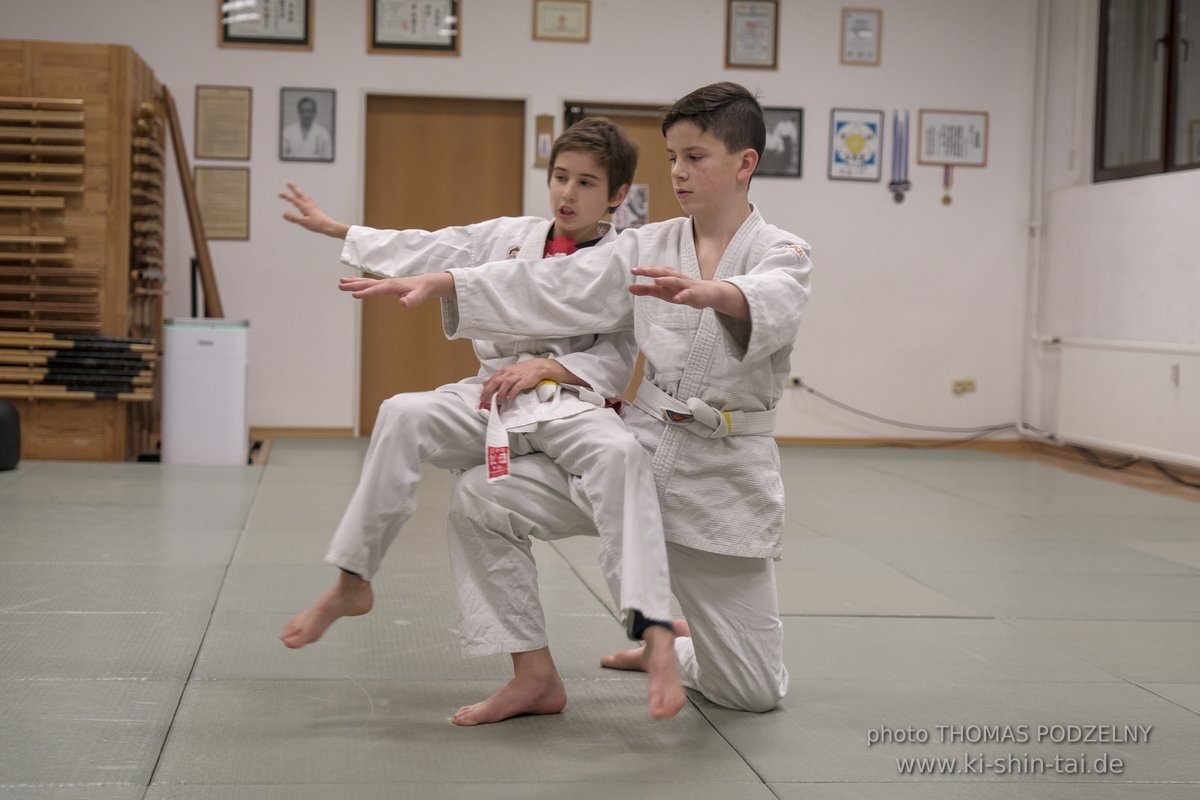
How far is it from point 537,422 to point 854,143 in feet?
19.7

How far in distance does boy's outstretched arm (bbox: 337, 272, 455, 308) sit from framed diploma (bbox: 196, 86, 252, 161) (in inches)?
215

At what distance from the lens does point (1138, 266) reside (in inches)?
271

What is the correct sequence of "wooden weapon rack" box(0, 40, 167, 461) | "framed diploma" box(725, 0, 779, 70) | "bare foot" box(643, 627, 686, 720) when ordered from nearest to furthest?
"bare foot" box(643, 627, 686, 720), "wooden weapon rack" box(0, 40, 167, 461), "framed diploma" box(725, 0, 779, 70)

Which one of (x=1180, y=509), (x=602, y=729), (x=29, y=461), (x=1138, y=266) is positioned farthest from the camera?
(x=1138, y=266)

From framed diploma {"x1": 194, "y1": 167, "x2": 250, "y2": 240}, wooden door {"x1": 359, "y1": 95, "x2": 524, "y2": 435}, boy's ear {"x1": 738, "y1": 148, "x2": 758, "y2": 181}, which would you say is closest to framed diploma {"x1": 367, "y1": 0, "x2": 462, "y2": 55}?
wooden door {"x1": 359, "y1": 95, "x2": 524, "y2": 435}

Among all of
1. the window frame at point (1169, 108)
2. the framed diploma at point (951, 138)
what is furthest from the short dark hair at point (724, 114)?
the framed diploma at point (951, 138)

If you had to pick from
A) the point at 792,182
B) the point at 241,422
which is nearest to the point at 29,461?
the point at 241,422

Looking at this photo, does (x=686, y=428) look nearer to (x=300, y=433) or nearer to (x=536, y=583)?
(x=536, y=583)

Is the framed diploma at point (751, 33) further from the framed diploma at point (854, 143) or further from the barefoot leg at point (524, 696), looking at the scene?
the barefoot leg at point (524, 696)

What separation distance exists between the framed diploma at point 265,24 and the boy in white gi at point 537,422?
16.6ft

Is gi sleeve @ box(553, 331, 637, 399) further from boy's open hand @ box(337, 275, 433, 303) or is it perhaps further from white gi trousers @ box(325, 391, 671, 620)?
boy's open hand @ box(337, 275, 433, 303)

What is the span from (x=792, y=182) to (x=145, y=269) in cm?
388

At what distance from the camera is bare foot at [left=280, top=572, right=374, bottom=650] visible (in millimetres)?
2219

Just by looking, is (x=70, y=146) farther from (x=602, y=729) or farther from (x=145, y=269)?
(x=602, y=729)
